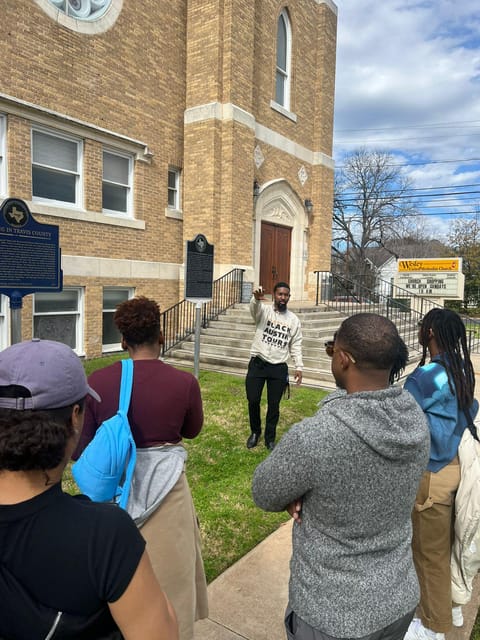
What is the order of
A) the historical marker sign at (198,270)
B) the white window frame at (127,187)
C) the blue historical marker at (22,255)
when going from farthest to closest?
the white window frame at (127,187) → the historical marker sign at (198,270) → the blue historical marker at (22,255)

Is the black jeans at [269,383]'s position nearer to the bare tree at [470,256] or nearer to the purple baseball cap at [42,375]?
the purple baseball cap at [42,375]

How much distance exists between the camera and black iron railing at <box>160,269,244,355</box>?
12.8m

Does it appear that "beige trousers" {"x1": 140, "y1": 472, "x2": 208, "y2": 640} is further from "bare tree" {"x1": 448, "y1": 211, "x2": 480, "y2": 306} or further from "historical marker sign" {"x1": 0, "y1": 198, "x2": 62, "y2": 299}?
"bare tree" {"x1": 448, "y1": 211, "x2": 480, "y2": 306}

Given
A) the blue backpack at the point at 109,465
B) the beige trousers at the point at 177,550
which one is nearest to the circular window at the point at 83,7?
the blue backpack at the point at 109,465

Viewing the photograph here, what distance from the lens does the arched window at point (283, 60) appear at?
15430 mm

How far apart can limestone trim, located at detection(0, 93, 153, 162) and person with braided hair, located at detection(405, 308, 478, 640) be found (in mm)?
9823

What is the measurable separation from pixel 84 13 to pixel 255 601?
1245cm

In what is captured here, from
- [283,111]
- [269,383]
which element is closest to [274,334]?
[269,383]

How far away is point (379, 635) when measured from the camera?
5.06 ft

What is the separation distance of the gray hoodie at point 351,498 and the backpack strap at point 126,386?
31.1 inches

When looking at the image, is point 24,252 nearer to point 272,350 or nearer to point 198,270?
point 272,350

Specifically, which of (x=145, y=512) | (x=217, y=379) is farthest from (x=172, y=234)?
(x=145, y=512)

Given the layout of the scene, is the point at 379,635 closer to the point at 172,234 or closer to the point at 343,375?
the point at 343,375

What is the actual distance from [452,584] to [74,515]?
94.6 inches
